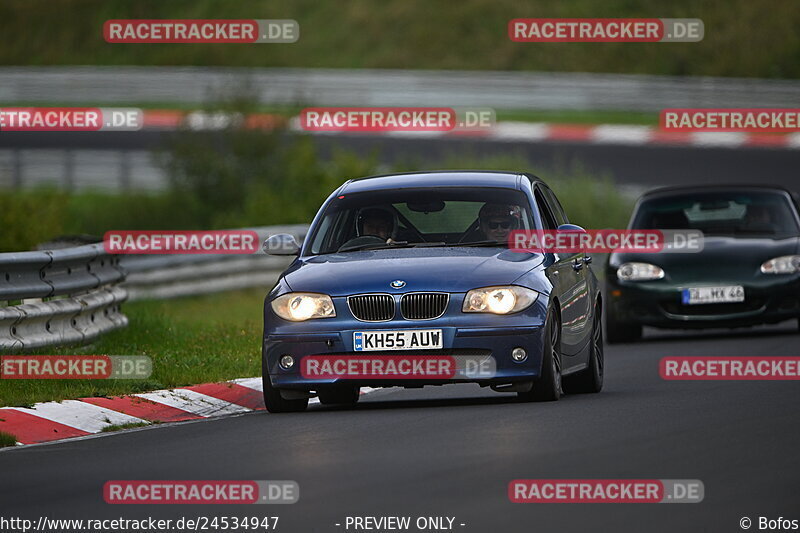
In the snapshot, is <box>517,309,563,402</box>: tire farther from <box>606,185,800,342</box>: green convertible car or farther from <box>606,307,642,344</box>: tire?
<box>606,307,642,344</box>: tire

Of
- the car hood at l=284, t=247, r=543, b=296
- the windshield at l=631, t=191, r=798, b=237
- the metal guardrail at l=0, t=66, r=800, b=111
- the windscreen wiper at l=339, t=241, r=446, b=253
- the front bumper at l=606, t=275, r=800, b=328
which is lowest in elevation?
the front bumper at l=606, t=275, r=800, b=328

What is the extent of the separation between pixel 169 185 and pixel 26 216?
6.97 m

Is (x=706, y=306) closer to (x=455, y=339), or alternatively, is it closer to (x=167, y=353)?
(x=167, y=353)

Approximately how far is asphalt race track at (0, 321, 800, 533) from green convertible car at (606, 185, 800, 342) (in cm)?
456

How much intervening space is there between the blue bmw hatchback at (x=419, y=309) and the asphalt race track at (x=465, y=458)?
0.85 ft

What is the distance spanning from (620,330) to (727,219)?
1.64 m

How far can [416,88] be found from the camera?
4378cm

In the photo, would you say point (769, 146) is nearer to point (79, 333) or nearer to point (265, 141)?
point (265, 141)

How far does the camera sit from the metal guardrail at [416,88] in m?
41.8

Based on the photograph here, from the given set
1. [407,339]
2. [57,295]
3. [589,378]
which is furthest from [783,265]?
[407,339]

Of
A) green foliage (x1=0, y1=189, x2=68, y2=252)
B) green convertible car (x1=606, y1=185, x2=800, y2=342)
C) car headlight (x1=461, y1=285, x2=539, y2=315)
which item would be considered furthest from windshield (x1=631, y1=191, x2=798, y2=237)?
green foliage (x1=0, y1=189, x2=68, y2=252)

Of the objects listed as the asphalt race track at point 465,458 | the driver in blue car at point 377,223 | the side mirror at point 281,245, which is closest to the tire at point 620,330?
the asphalt race track at point 465,458

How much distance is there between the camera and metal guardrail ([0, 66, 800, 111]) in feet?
137

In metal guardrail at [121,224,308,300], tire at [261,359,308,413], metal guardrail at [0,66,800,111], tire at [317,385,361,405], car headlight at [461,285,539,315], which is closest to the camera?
car headlight at [461,285,539,315]
